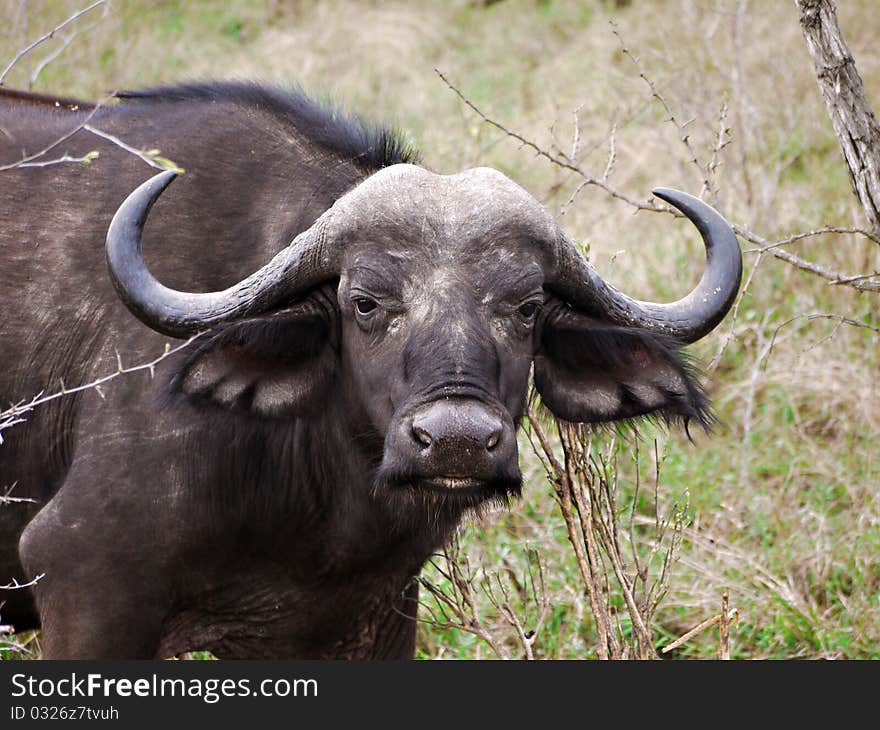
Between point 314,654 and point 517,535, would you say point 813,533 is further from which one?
point 314,654

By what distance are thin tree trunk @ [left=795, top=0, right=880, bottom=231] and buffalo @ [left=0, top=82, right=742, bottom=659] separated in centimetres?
70

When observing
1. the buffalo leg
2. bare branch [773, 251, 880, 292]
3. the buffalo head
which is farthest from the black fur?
the buffalo leg

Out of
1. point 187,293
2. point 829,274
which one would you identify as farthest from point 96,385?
point 829,274

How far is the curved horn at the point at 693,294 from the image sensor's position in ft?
14.5

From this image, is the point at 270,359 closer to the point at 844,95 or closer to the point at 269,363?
the point at 269,363

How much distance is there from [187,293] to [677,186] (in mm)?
5351

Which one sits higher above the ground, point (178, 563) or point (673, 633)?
point (178, 563)

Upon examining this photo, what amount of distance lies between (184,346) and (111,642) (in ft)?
3.43

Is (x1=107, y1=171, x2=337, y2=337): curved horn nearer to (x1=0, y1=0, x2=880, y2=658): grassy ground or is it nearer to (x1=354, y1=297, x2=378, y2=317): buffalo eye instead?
(x1=354, y1=297, x2=378, y2=317): buffalo eye

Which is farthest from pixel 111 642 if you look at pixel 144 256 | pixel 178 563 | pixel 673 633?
pixel 673 633

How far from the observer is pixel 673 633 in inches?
230

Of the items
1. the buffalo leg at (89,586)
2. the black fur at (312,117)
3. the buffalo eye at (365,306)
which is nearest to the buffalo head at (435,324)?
the buffalo eye at (365,306)

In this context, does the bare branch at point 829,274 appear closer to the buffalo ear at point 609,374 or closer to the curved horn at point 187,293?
the buffalo ear at point 609,374

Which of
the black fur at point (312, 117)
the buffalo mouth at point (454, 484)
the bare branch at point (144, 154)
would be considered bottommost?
the buffalo mouth at point (454, 484)
